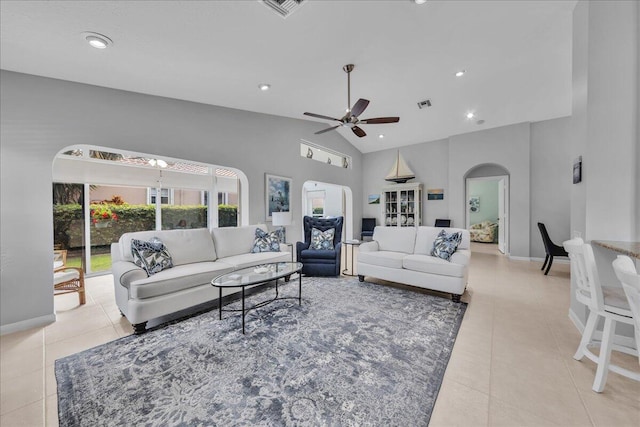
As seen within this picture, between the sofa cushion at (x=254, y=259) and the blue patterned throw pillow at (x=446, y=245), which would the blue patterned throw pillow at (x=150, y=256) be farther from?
the blue patterned throw pillow at (x=446, y=245)

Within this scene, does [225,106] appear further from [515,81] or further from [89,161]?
[515,81]

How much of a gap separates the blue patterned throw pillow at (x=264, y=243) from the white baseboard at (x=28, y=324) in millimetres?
2335

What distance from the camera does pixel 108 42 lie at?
84.5 inches

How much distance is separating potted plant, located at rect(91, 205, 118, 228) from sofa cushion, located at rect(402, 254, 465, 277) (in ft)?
17.7

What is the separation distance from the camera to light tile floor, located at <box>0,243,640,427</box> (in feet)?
4.68

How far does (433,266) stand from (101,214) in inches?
229

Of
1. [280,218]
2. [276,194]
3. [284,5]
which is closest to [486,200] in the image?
[276,194]

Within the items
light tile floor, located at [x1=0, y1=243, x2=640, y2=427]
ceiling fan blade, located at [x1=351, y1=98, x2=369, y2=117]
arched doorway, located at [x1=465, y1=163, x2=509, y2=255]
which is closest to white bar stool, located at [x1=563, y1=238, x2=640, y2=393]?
light tile floor, located at [x1=0, y1=243, x2=640, y2=427]

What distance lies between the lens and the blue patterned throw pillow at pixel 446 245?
3348 mm

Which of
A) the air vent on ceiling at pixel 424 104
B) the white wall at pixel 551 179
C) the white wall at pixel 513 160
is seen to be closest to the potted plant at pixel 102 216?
the air vent on ceiling at pixel 424 104

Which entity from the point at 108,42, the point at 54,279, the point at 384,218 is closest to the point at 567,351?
the point at 108,42

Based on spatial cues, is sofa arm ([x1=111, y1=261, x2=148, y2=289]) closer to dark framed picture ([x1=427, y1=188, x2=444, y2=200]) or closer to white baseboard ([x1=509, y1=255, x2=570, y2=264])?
dark framed picture ([x1=427, y1=188, x2=444, y2=200])

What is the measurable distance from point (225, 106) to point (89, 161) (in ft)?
8.21

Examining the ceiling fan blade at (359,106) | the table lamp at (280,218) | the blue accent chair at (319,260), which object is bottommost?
the blue accent chair at (319,260)
